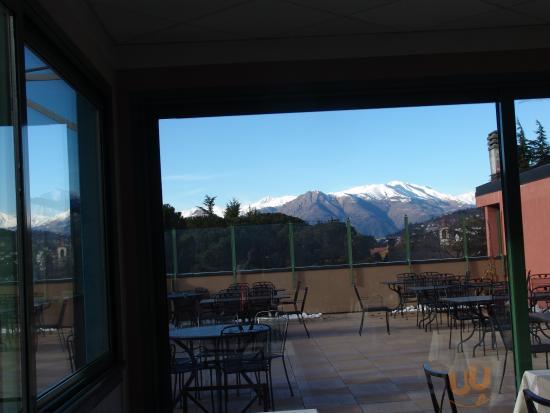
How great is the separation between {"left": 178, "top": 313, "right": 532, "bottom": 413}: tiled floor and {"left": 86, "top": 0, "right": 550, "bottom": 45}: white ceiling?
6.57ft

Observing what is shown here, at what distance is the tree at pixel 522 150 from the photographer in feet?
15.5

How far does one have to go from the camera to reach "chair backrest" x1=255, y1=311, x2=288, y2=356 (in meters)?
4.68

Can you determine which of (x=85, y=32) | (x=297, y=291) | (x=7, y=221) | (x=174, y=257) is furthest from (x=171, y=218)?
(x=7, y=221)

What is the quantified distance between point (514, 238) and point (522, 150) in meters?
0.64

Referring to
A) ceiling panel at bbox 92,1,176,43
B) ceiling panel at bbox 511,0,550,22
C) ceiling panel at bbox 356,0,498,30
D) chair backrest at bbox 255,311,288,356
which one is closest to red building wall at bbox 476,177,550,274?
ceiling panel at bbox 511,0,550,22

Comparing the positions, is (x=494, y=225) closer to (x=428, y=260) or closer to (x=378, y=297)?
(x=428, y=260)

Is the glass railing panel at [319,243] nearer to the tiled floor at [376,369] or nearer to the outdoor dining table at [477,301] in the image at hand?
the tiled floor at [376,369]

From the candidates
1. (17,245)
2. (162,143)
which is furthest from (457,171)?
(17,245)

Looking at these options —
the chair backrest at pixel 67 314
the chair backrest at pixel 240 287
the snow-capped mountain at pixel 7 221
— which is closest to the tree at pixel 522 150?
→ the chair backrest at pixel 240 287

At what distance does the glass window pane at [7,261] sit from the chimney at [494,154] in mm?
3430

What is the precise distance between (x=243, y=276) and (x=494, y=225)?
185 centimetres

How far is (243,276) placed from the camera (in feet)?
15.2

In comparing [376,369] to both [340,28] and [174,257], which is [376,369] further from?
[340,28]

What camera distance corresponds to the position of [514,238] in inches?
184
